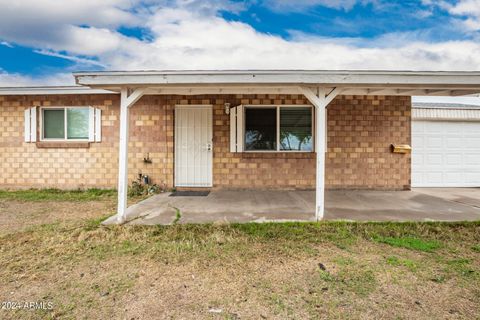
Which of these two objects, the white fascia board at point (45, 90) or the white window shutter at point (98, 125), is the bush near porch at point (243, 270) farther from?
the white fascia board at point (45, 90)

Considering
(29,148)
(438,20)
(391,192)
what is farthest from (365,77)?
(438,20)

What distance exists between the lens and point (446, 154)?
8094 millimetres

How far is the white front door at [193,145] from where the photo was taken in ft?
23.8

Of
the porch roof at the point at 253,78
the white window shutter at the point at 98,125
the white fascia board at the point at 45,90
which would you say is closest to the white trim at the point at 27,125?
the white fascia board at the point at 45,90

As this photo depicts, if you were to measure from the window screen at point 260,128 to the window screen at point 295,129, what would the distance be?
235 mm

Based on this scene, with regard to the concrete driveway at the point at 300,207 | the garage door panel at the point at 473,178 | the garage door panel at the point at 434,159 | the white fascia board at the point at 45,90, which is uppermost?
the white fascia board at the point at 45,90

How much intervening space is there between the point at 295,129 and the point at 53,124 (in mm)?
6520

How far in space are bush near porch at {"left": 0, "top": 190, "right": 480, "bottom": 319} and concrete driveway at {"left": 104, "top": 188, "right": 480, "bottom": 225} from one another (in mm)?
431

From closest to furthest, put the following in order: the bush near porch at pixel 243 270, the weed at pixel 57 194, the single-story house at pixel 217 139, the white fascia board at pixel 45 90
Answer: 1. the bush near porch at pixel 243 270
2. the weed at pixel 57 194
3. the white fascia board at pixel 45 90
4. the single-story house at pixel 217 139

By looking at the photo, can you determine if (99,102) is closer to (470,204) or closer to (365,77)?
(365,77)

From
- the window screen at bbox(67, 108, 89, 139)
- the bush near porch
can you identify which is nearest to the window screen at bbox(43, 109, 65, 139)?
the window screen at bbox(67, 108, 89, 139)

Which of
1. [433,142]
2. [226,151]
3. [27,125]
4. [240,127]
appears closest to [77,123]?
[27,125]

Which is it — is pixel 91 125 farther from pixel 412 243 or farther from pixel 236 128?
pixel 412 243

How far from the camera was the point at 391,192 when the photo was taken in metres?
7.08
